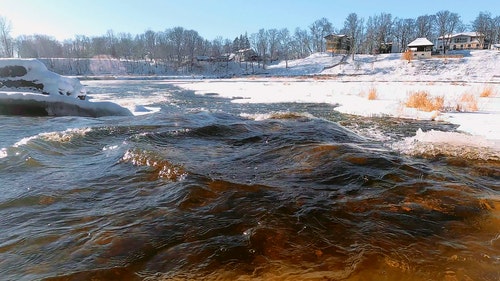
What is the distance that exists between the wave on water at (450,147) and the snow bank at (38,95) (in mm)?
11133

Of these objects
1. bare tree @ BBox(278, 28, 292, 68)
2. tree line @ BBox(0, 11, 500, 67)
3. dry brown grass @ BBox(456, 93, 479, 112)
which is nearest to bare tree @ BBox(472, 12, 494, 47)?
tree line @ BBox(0, 11, 500, 67)

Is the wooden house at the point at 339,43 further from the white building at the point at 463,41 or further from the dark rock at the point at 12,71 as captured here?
the dark rock at the point at 12,71

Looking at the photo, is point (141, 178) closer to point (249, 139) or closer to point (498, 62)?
point (249, 139)

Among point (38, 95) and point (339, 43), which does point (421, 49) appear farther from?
point (38, 95)

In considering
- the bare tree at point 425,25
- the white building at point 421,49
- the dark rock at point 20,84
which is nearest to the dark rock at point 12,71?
the dark rock at point 20,84

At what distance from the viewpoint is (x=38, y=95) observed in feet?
41.0

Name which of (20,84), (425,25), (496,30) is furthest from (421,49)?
(20,84)

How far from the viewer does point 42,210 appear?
397 centimetres

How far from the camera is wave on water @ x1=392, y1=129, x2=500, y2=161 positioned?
246 inches

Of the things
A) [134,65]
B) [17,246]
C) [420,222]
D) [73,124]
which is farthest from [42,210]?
[134,65]

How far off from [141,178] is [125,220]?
155 cm

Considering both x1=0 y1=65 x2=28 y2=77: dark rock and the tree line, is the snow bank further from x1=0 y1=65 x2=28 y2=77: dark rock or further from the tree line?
the tree line

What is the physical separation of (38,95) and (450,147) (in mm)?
14606

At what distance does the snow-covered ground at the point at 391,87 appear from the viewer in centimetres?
1146
